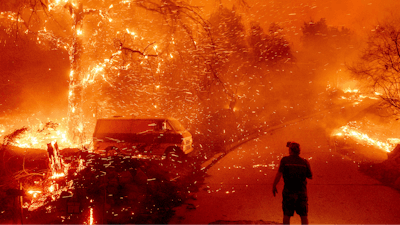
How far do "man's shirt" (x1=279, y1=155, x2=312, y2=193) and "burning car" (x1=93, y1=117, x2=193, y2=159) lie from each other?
22.8 ft

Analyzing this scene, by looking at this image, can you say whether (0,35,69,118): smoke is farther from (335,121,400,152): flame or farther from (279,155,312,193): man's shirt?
(335,121,400,152): flame

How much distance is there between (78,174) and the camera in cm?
620

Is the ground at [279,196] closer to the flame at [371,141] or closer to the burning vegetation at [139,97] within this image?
the burning vegetation at [139,97]

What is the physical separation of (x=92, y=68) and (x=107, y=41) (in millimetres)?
4790

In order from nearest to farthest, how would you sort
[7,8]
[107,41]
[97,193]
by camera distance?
[97,193], [7,8], [107,41]

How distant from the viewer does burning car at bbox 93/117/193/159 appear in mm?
10836

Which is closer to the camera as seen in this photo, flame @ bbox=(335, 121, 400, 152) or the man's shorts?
the man's shorts

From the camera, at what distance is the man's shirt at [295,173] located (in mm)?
4105

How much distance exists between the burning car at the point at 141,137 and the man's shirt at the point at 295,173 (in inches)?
274

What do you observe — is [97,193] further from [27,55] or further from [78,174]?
[27,55]

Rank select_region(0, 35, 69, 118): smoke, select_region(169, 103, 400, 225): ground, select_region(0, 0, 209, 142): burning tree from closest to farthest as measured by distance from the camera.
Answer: select_region(169, 103, 400, 225): ground
select_region(0, 0, 209, 142): burning tree
select_region(0, 35, 69, 118): smoke

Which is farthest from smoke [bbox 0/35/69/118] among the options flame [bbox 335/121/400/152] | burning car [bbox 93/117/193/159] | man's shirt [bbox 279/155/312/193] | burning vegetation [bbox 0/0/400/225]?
flame [bbox 335/121/400/152]

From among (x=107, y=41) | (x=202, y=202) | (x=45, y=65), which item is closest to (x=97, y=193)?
(x=202, y=202)

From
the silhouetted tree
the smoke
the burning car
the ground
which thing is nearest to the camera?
the ground
